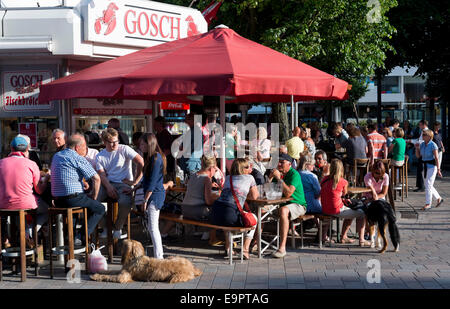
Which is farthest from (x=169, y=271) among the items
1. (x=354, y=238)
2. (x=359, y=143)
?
(x=359, y=143)

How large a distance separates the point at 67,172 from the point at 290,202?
117 inches

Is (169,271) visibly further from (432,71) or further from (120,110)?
(432,71)

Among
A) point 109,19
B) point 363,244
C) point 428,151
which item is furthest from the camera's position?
point 428,151

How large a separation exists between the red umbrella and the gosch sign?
2891 millimetres

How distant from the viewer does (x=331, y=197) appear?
322 inches

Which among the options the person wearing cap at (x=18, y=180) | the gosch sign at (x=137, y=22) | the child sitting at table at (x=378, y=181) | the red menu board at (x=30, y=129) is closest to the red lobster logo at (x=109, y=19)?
the gosch sign at (x=137, y=22)

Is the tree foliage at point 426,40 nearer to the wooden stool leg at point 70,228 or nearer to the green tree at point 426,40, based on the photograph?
the green tree at point 426,40

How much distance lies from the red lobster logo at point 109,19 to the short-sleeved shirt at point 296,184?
5410 mm

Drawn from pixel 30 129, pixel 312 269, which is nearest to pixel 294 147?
pixel 312 269

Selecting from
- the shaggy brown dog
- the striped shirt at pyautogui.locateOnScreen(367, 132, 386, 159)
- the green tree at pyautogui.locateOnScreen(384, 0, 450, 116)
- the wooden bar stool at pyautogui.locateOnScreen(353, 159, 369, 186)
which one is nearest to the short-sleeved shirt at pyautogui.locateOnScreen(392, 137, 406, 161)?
the striped shirt at pyautogui.locateOnScreen(367, 132, 386, 159)

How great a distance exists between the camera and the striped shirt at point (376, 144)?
13.4 metres

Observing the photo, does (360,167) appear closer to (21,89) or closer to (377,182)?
(377,182)

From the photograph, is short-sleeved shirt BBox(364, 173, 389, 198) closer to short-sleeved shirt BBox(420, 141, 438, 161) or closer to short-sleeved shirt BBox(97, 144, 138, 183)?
short-sleeved shirt BBox(97, 144, 138, 183)

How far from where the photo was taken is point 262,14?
19391 millimetres
